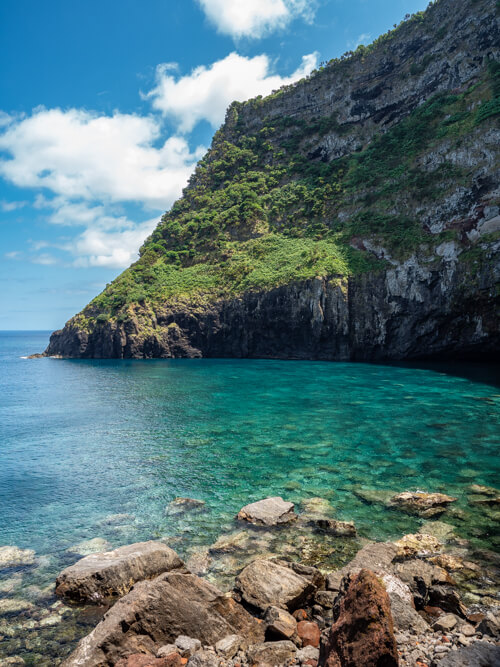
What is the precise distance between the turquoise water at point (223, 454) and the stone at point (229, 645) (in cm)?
434

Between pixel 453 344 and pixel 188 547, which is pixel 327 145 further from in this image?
pixel 188 547

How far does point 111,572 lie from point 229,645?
3502mm

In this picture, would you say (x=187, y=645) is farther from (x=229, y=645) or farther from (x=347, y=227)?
(x=347, y=227)

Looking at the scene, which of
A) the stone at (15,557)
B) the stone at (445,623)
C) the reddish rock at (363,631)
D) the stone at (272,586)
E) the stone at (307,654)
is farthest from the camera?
the stone at (15,557)

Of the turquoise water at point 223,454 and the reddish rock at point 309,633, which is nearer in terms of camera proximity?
the reddish rock at point 309,633

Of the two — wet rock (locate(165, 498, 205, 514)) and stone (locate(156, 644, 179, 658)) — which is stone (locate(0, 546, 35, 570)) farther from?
stone (locate(156, 644, 179, 658))

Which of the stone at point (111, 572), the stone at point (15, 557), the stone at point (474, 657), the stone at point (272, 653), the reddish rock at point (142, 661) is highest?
the stone at point (474, 657)

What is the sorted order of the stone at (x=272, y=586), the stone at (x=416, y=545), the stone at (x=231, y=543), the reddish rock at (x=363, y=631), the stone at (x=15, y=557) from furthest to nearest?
the stone at (x=231, y=543) < the stone at (x=15, y=557) < the stone at (x=416, y=545) < the stone at (x=272, y=586) < the reddish rock at (x=363, y=631)

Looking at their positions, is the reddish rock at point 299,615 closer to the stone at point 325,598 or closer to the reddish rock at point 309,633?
the reddish rock at point 309,633

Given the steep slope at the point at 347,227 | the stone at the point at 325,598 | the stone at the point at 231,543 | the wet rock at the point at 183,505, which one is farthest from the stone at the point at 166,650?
the steep slope at the point at 347,227

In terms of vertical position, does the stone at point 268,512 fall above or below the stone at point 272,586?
below

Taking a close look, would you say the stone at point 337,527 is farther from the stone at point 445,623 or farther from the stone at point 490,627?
the stone at point 490,627

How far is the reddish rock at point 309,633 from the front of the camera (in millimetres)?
6603

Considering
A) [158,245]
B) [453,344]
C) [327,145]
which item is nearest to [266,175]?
[327,145]
